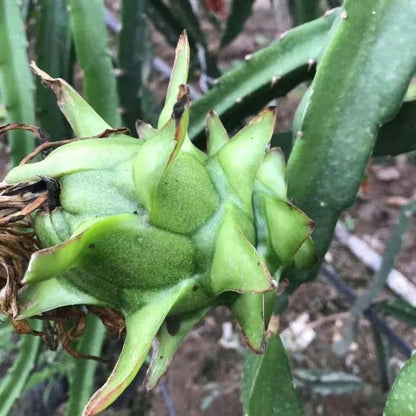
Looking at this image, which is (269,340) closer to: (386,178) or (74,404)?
(74,404)

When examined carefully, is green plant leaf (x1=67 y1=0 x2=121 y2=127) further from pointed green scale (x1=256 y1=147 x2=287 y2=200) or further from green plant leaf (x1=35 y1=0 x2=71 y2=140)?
pointed green scale (x1=256 y1=147 x2=287 y2=200)

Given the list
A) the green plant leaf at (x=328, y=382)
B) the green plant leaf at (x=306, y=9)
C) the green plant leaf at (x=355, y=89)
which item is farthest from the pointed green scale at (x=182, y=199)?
the green plant leaf at (x=328, y=382)

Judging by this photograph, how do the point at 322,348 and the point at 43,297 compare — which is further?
the point at 322,348

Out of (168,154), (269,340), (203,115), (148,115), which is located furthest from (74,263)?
→ (148,115)

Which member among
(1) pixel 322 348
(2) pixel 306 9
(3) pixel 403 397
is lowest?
(1) pixel 322 348

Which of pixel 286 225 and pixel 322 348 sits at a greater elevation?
pixel 286 225

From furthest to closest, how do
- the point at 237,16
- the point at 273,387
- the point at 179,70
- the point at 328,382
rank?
the point at 237,16, the point at 328,382, the point at 273,387, the point at 179,70

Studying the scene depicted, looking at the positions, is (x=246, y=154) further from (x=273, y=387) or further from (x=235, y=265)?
(x=273, y=387)

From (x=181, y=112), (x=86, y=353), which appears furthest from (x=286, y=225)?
(x=86, y=353)
